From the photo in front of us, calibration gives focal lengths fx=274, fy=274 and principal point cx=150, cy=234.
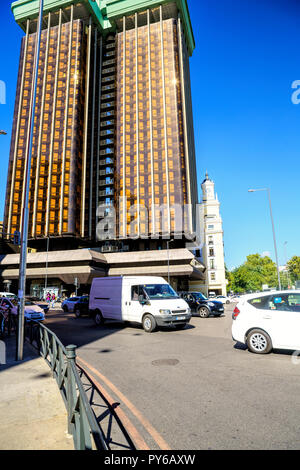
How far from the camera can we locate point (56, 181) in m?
58.9

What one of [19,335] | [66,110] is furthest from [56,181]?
[19,335]

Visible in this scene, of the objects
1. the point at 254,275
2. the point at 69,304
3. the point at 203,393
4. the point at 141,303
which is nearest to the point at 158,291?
the point at 141,303

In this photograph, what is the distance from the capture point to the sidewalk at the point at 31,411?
3199 millimetres

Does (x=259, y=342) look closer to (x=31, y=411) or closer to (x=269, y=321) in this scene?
(x=269, y=321)

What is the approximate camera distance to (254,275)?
8006cm

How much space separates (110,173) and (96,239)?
1662cm

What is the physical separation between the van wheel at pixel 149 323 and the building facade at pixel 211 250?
180ft

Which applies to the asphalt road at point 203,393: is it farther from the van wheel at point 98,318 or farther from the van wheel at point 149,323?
the van wheel at point 98,318

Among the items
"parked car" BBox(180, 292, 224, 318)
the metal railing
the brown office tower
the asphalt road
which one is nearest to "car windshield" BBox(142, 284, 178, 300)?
the asphalt road

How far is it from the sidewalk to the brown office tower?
156ft

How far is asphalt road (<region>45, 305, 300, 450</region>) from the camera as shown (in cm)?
327

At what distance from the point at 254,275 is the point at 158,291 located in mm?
74869

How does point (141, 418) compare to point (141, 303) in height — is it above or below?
below
